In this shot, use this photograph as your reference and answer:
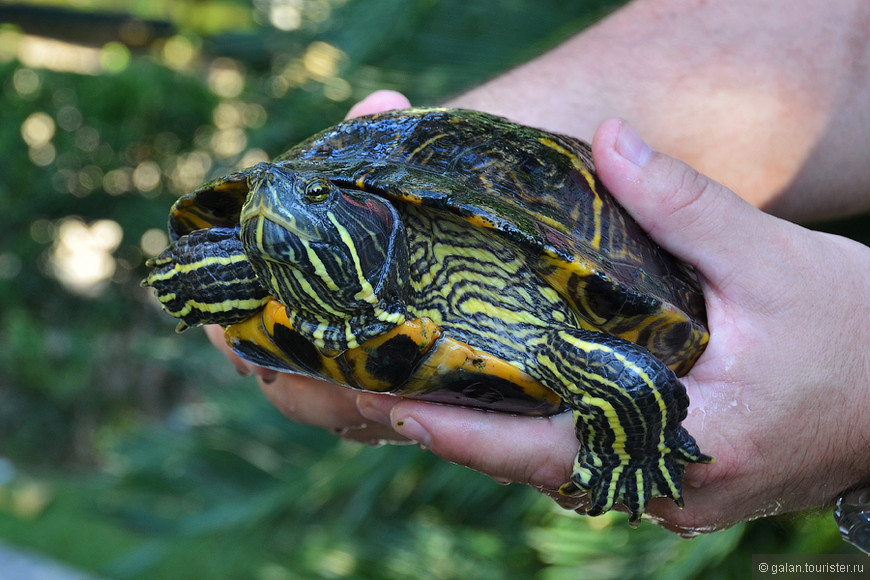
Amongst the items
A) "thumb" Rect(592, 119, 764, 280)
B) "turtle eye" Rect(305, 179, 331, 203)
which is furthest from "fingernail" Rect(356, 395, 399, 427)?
"thumb" Rect(592, 119, 764, 280)

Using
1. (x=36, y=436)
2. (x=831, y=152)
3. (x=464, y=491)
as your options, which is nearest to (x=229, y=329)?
(x=464, y=491)

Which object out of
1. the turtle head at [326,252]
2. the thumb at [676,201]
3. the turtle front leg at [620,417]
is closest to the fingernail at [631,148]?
the thumb at [676,201]

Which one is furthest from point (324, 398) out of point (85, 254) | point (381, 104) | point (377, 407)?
point (85, 254)

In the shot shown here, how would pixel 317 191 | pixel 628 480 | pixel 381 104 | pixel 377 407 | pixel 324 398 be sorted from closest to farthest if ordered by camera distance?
pixel 317 191 → pixel 628 480 → pixel 377 407 → pixel 324 398 → pixel 381 104

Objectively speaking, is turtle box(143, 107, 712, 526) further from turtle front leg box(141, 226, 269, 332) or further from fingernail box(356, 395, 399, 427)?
fingernail box(356, 395, 399, 427)

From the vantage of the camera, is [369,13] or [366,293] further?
[369,13]

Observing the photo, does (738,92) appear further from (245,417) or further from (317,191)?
(245,417)

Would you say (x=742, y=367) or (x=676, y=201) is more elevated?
(x=676, y=201)

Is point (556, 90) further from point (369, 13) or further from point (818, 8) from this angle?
Answer: point (369, 13)
